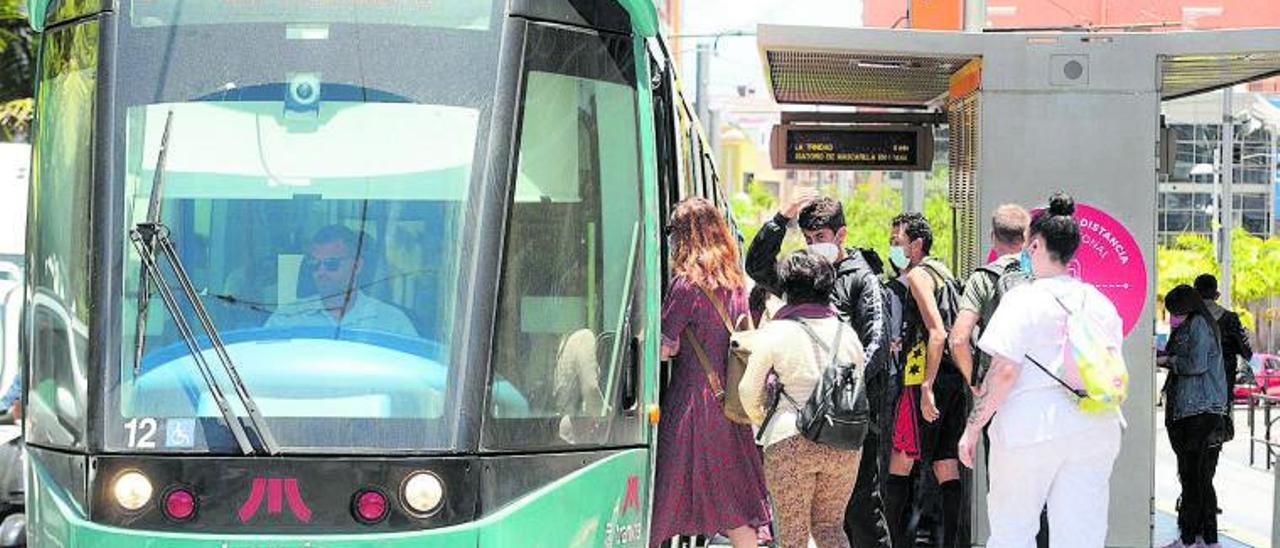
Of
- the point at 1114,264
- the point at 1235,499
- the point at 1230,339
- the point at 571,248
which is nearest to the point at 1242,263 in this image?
the point at 1235,499

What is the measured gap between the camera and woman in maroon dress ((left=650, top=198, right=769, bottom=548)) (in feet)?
27.6

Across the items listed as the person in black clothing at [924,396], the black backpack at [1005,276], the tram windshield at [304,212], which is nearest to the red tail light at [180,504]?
the tram windshield at [304,212]

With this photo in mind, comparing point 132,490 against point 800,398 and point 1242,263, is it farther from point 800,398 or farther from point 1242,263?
point 1242,263

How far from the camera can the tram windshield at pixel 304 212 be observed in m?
6.64

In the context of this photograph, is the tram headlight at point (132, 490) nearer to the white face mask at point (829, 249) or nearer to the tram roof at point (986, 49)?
the white face mask at point (829, 249)

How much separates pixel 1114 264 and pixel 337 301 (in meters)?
5.52

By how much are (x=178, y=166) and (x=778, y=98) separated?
7.98 meters

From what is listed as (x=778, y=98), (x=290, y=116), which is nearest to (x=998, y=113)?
(x=778, y=98)

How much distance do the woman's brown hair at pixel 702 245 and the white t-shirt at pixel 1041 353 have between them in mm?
1197

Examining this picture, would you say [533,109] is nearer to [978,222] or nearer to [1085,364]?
[1085,364]

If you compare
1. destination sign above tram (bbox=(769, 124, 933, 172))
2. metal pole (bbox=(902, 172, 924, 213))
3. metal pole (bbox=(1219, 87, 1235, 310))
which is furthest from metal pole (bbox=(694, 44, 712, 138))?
destination sign above tram (bbox=(769, 124, 933, 172))

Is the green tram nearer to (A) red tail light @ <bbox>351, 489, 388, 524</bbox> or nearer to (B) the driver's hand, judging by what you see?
(A) red tail light @ <bbox>351, 489, 388, 524</bbox>

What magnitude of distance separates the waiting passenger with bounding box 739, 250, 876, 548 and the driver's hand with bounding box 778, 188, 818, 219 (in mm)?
735

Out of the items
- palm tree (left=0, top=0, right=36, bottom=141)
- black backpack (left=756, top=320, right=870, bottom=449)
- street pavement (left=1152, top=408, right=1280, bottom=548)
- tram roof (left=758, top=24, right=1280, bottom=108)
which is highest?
palm tree (left=0, top=0, right=36, bottom=141)
